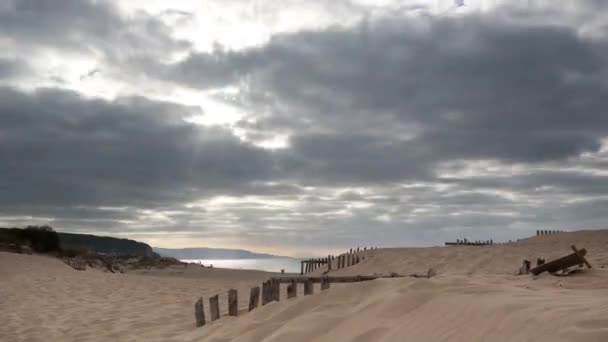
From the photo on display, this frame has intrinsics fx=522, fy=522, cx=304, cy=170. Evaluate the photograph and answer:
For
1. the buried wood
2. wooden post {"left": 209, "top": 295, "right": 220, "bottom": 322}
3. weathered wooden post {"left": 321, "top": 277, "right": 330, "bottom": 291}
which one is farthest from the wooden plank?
wooden post {"left": 209, "top": 295, "right": 220, "bottom": 322}

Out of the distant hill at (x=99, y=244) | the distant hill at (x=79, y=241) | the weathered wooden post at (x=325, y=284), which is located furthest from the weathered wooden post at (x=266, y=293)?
the distant hill at (x=99, y=244)

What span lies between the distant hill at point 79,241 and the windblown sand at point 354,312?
22.6 m

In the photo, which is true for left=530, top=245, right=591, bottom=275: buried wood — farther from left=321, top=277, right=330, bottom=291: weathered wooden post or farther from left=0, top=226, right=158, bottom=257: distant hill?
left=0, top=226, right=158, bottom=257: distant hill

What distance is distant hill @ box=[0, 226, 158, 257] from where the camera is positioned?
41156mm

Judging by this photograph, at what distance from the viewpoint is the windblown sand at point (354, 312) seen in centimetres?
417

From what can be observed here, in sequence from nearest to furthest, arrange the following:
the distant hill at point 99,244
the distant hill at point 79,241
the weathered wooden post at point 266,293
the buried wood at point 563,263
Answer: the weathered wooden post at point 266,293 < the buried wood at point 563,263 < the distant hill at point 79,241 < the distant hill at point 99,244

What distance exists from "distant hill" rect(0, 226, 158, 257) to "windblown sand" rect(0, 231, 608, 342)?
22613mm

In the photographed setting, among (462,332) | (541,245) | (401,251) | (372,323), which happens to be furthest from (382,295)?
(401,251)

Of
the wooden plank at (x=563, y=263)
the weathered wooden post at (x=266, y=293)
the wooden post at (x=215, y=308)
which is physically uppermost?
the wooden plank at (x=563, y=263)

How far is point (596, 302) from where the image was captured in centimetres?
456

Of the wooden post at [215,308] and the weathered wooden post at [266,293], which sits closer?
the weathered wooden post at [266,293]

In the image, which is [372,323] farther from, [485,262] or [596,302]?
[485,262]

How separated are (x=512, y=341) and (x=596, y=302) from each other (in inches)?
50.5

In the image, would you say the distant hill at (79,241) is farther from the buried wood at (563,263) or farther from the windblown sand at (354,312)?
the buried wood at (563,263)
